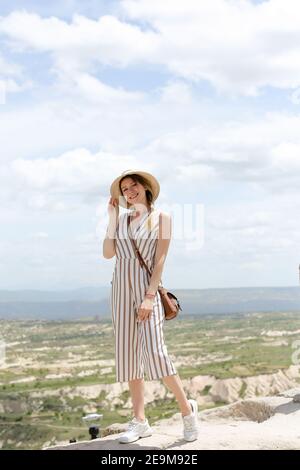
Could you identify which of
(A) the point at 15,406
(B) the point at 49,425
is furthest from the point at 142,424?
(A) the point at 15,406

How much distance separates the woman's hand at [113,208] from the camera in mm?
5777

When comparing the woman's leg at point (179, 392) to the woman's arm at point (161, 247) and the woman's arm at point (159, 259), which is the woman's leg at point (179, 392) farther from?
the woman's arm at point (161, 247)

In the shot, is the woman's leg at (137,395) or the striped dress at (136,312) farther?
the woman's leg at (137,395)

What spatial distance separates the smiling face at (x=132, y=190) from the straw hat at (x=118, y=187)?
0.15 feet

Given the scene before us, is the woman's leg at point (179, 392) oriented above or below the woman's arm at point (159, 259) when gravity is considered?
below

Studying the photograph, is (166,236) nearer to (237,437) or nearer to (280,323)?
(237,437)

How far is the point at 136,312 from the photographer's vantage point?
570 cm

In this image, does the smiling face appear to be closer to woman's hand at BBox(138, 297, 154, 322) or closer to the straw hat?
the straw hat

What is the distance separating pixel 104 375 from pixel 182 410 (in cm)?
7951

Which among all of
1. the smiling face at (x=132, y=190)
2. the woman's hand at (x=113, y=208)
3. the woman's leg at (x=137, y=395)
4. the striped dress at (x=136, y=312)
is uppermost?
the smiling face at (x=132, y=190)

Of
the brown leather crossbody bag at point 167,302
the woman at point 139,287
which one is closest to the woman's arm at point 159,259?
the woman at point 139,287

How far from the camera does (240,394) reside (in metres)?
64.4

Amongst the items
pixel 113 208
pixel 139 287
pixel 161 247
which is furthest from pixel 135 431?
pixel 113 208

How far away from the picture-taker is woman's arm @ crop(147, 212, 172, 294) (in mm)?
5578
